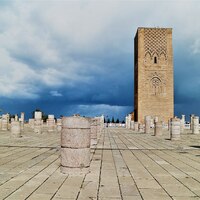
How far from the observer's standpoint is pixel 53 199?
406 centimetres

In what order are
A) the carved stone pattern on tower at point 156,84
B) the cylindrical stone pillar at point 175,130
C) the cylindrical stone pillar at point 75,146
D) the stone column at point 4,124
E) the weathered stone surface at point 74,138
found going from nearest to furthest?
the cylindrical stone pillar at point 75,146 → the weathered stone surface at point 74,138 → the cylindrical stone pillar at point 175,130 → the stone column at point 4,124 → the carved stone pattern on tower at point 156,84

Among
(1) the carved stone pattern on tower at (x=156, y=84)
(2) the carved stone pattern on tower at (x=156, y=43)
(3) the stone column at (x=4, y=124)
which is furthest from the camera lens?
(2) the carved stone pattern on tower at (x=156, y=43)

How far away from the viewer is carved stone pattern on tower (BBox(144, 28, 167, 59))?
170 ft

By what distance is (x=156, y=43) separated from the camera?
51.9 metres

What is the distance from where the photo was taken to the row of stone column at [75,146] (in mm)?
6090

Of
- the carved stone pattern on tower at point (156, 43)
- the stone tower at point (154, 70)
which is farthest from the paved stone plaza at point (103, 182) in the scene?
the carved stone pattern on tower at point (156, 43)

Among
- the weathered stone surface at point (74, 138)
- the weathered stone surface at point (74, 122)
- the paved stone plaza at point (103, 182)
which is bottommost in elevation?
the paved stone plaza at point (103, 182)

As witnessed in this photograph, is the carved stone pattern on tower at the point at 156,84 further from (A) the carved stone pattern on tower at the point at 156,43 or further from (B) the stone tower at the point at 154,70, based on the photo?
(A) the carved stone pattern on tower at the point at 156,43

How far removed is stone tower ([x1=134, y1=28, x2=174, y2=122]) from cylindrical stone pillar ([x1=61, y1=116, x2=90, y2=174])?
44.1 metres

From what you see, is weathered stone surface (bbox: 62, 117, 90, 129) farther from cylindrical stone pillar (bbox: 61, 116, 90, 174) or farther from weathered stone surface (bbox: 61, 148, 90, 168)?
weathered stone surface (bbox: 61, 148, 90, 168)

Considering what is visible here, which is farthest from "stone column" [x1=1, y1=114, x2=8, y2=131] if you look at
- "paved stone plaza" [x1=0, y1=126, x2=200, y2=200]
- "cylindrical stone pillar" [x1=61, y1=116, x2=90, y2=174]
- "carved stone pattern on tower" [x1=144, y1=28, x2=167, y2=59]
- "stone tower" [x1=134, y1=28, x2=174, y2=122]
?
"carved stone pattern on tower" [x1=144, y1=28, x2=167, y2=59]

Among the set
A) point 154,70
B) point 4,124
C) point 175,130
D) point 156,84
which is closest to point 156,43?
point 154,70

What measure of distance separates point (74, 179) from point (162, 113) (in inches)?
1788

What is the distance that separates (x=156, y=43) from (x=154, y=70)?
15.1 feet
